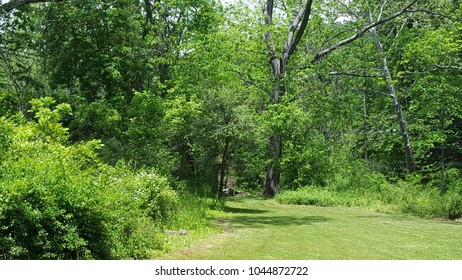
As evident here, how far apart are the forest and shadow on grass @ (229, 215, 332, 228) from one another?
170 cm

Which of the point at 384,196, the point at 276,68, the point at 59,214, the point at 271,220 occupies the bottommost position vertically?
the point at 384,196

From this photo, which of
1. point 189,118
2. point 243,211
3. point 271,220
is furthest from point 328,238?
point 189,118

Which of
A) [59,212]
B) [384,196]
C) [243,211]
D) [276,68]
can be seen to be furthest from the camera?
[276,68]

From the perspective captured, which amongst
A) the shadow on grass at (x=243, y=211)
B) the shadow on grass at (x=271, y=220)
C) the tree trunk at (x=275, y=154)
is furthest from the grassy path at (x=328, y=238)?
the tree trunk at (x=275, y=154)

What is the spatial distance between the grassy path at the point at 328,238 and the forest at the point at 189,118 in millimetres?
1296

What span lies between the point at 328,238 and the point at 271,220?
4220 millimetres

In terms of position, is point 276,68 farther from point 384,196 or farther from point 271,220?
point 271,220

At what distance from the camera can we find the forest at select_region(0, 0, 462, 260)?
855 cm

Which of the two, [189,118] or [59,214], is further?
[189,118]

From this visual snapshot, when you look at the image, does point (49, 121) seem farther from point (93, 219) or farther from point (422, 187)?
point (422, 187)

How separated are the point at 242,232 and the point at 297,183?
15416 millimetres

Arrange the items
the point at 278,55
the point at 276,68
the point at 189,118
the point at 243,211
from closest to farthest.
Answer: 1. the point at 243,211
2. the point at 189,118
3. the point at 278,55
4. the point at 276,68

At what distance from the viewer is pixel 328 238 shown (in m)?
12.2

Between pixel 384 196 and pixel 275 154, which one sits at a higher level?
pixel 275 154
